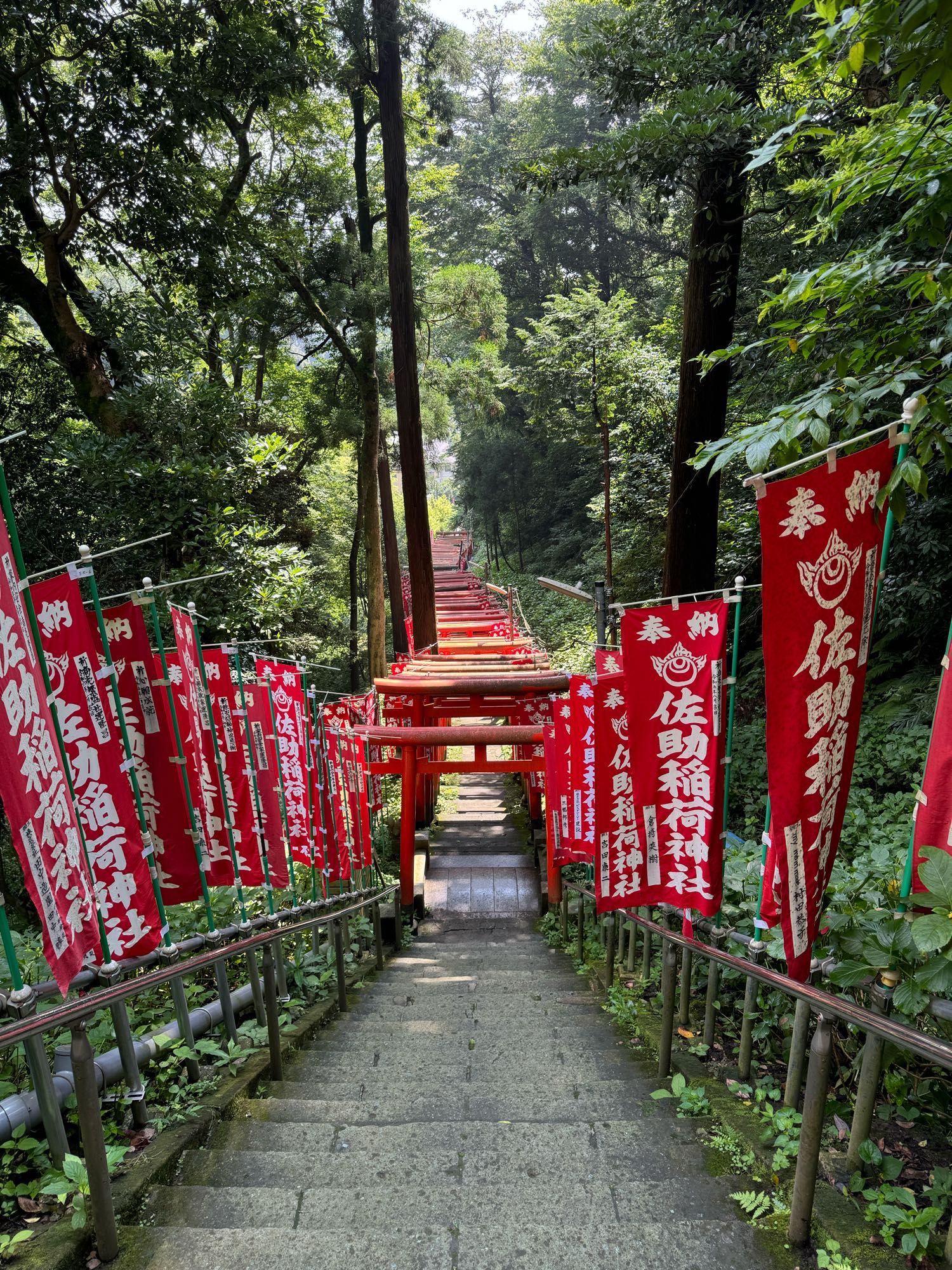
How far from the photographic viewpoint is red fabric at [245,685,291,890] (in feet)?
15.4

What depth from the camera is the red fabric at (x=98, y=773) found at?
110 inches

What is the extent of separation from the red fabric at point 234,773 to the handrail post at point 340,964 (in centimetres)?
62

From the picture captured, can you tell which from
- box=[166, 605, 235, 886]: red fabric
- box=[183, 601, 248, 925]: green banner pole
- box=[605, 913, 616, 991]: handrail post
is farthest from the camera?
box=[605, 913, 616, 991]: handrail post

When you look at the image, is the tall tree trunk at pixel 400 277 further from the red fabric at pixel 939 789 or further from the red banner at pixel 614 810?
the red fabric at pixel 939 789

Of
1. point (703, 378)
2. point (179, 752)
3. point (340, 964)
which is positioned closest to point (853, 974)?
point (179, 752)

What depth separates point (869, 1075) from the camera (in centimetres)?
229

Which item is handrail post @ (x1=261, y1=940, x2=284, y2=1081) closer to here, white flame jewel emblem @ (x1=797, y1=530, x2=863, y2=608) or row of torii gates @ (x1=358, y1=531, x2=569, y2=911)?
white flame jewel emblem @ (x1=797, y1=530, x2=863, y2=608)

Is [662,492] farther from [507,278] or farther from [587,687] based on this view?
[507,278]

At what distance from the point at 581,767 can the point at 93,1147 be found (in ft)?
15.1

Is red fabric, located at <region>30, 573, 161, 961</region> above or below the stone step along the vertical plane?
above

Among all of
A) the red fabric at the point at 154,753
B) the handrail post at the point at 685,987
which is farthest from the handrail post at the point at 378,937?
the handrail post at the point at 685,987

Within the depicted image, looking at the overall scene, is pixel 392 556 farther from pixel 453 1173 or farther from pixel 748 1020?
pixel 453 1173

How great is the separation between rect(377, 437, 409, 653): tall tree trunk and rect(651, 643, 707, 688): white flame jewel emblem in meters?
11.8

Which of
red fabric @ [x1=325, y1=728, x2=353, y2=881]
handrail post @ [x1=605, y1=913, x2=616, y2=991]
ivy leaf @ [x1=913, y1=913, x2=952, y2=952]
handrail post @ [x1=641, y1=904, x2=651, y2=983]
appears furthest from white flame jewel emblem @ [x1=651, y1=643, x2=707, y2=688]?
red fabric @ [x1=325, y1=728, x2=353, y2=881]
